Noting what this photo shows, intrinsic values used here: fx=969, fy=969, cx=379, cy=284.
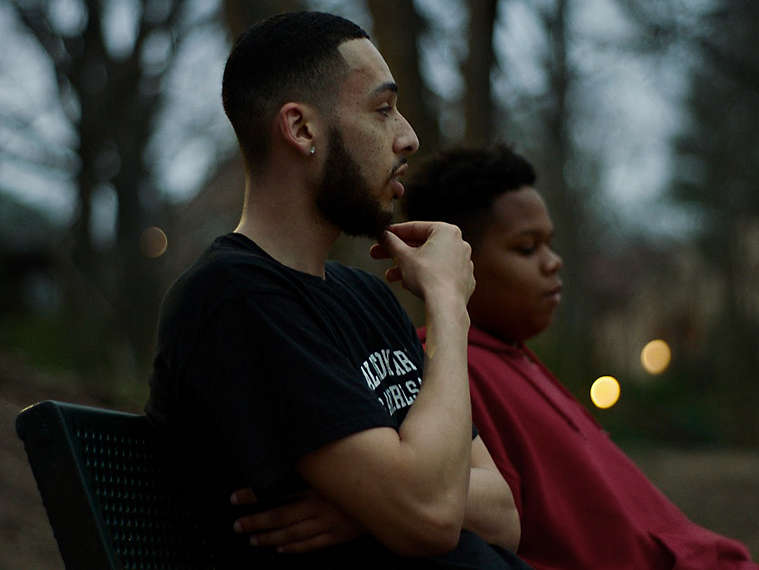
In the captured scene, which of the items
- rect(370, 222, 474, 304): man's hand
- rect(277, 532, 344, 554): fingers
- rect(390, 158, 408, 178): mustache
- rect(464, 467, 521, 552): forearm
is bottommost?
rect(464, 467, 521, 552): forearm

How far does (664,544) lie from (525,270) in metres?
0.87

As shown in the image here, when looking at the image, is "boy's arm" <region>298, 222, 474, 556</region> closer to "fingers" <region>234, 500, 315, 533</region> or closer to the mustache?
"fingers" <region>234, 500, 315, 533</region>

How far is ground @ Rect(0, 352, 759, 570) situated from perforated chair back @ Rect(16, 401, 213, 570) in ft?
9.97

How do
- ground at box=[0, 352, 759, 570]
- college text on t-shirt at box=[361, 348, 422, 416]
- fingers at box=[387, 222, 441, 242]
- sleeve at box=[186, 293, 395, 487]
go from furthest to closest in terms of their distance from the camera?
ground at box=[0, 352, 759, 570] < fingers at box=[387, 222, 441, 242] < college text on t-shirt at box=[361, 348, 422, 416] < sleeve at box=[186, 293, 395, 487]

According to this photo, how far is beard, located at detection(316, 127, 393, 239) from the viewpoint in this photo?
6.64ft

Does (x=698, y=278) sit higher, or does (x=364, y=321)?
(x=364, y=321)

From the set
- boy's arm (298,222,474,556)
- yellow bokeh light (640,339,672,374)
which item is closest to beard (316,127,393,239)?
boy's arm (298,222,474,556)

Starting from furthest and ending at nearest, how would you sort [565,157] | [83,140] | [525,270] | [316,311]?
[565,157] < [83,140] < [525,270] < [316,311]

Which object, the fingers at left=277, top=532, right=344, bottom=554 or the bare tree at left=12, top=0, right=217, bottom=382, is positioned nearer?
the fingers at left=277, top=532, right=344, bottom=554

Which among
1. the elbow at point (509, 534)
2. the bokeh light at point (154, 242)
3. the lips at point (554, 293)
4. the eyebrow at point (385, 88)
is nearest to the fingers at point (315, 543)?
the elbow at point (509, 534)

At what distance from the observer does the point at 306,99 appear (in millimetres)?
2018

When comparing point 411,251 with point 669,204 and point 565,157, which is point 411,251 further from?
point 669,204

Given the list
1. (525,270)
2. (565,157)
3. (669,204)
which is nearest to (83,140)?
(565,157)

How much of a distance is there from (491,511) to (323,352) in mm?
564
